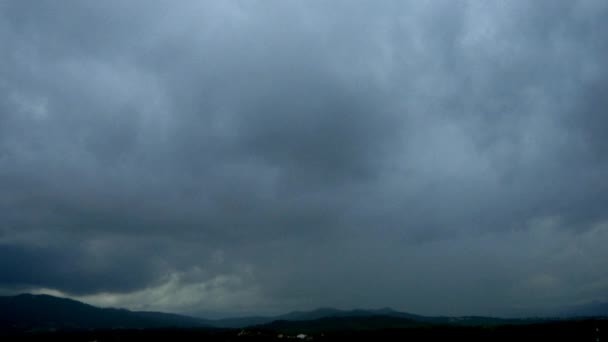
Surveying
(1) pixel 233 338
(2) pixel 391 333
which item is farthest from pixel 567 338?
(1) pixel 233 338

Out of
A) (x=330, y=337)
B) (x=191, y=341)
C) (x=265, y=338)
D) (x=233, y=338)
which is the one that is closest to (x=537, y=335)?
(x=330, y=337)

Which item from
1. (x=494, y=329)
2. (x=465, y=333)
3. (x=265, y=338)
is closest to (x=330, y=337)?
(x=265, y=338)

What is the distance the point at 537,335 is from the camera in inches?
6565

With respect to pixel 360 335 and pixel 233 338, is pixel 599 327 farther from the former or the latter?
pixel 233 338

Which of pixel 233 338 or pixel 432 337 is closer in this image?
pixel 432 337

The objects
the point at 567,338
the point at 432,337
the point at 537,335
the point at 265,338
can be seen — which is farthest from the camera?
the point at 265,338

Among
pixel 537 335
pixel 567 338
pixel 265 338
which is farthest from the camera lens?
pixel 265 338

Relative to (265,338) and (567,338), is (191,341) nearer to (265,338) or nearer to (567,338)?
(265,338)

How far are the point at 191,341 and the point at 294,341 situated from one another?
52.2 meters

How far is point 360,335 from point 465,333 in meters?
42.7

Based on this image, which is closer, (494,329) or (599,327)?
(599,327)

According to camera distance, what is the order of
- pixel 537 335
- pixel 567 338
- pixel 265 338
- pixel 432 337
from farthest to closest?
pixel 265 338 → pixel 432 337 → pixel 537 335 → pixel 567 338

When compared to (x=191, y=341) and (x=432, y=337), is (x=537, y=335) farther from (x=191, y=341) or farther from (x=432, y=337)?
(x=191, y=341)

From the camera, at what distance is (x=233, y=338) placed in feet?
640
